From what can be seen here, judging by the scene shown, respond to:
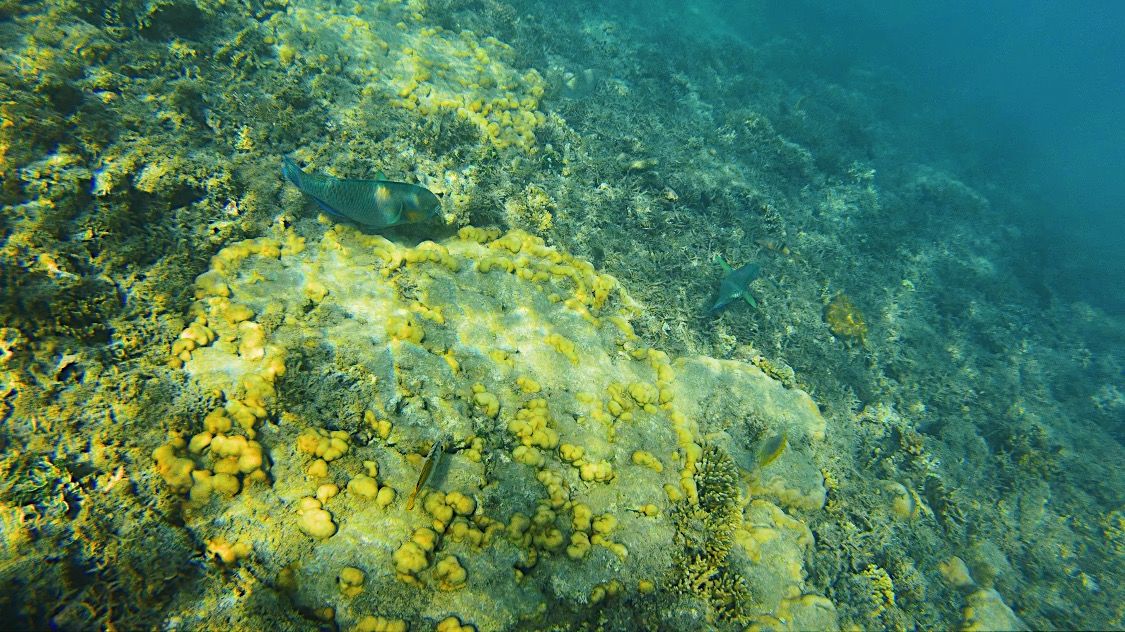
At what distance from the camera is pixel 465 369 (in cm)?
343

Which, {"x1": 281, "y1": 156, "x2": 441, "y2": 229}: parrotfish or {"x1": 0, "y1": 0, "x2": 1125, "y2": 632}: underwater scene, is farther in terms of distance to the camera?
{"x1": 281, "y1": 156, "x2": 441, "y2": 229}: parrotfish

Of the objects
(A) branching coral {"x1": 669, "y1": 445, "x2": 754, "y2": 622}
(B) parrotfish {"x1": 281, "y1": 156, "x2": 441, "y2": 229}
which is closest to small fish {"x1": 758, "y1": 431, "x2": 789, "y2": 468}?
(A) branching coral {"x1": 669, "y1": 445, "x2": 754, "y2": 622}

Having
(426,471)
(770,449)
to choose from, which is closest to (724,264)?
(770,449)

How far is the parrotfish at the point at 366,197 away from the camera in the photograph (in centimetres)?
326

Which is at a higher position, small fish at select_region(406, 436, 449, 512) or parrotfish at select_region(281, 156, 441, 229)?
parrotfish at select_region(281, 156, 441, 229)

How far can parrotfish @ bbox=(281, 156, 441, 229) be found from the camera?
3258mm

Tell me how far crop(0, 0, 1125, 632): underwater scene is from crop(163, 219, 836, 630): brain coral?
0.9 inches

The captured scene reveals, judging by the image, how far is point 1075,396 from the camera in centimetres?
783

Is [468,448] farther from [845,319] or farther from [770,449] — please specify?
[845,319]

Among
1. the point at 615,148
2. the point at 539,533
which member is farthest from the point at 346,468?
the point at 615,148

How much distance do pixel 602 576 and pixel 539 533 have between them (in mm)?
502

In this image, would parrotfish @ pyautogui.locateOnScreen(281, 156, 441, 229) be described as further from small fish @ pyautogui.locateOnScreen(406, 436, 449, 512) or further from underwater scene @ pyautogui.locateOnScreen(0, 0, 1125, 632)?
small fish @ pyautogui.locateOnScreen(406, 436, 449, 512)

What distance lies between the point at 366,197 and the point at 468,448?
2075 mm

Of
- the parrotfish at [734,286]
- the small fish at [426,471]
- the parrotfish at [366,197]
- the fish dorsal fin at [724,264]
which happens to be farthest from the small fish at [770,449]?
the parrotfish at [366,197]
